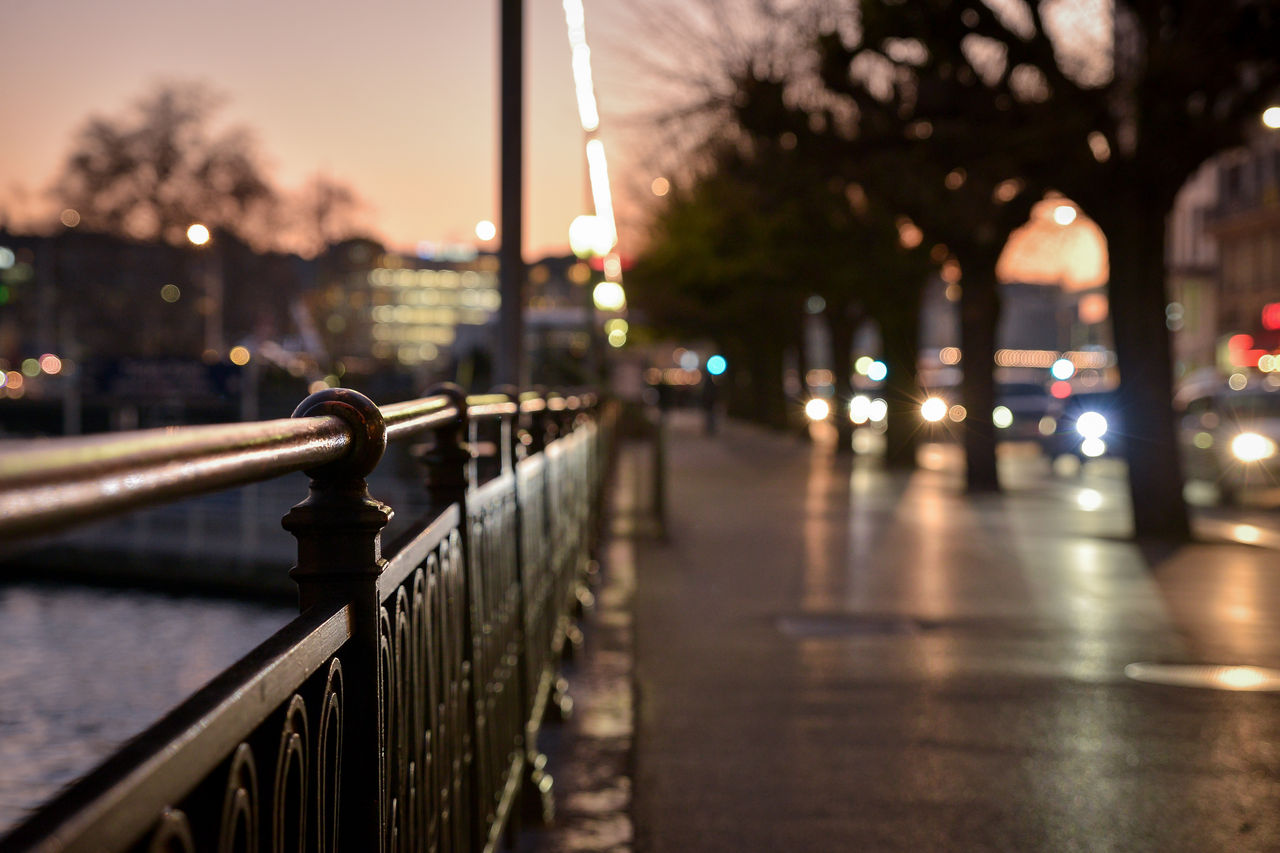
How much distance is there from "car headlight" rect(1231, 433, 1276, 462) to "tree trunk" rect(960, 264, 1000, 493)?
10.6ft

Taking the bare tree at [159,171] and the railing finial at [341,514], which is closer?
the railing finial at [341,514]

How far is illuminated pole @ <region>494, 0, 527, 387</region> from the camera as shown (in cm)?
1084

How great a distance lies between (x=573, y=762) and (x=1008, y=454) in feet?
114

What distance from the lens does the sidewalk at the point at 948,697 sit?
562cm

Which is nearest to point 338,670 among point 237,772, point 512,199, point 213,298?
point 237,772

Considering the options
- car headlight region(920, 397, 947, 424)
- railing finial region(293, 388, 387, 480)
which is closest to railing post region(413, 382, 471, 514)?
railing finial region(293, 388, 387, 480)

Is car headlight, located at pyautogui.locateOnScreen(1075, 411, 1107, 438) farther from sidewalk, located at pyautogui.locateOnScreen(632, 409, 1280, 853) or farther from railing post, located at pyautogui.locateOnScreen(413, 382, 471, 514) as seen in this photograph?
railing post, located at pyautogui.locateOnScreen(413, 382, 471, 514)

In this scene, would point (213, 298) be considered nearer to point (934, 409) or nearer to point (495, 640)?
point (934, 409)

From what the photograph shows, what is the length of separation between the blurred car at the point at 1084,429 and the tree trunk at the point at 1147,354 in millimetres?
15014

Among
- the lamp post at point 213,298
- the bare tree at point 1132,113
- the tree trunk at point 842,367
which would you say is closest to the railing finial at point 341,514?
the bare tree at point 1132,113

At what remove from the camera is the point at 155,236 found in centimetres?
5897

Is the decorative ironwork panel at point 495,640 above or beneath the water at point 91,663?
above

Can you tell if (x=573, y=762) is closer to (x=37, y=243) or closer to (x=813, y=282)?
(x=813, y=282)

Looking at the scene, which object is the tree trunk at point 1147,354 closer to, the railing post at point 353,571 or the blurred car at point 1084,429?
the railing post at point 353,571
